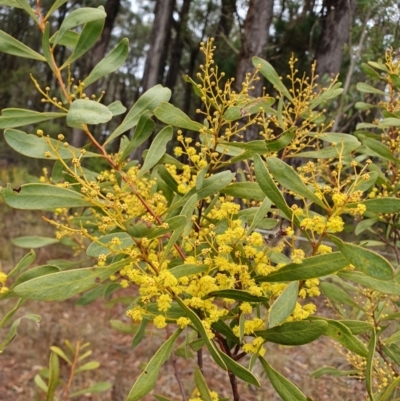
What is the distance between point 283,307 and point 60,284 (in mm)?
385

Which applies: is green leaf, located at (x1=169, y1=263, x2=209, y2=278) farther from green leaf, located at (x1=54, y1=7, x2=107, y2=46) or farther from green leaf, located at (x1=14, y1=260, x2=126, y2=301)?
green leaf, located at (x1=54, y1=7, x2=107, y2=46)

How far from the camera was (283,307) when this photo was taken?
0.72 meters

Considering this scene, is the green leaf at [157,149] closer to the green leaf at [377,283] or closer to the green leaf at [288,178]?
the green leaf at [288,178]

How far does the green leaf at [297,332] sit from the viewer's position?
722mm

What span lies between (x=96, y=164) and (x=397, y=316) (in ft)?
25.3

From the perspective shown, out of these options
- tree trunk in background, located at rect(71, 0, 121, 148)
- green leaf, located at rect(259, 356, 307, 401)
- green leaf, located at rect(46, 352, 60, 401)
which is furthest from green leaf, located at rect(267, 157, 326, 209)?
tree trunk in background, located at rect(71, 0, 121, 148)

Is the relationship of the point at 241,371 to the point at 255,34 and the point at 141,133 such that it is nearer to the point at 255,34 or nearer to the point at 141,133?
the point at 141,133

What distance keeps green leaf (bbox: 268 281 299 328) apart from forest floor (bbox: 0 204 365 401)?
194 centimetres

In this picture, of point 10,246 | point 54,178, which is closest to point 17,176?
point 10,246

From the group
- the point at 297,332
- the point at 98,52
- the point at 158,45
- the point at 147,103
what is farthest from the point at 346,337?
the point at 98,52

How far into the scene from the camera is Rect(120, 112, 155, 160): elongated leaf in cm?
90

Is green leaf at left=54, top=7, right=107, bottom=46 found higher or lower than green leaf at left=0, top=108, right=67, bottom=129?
higher

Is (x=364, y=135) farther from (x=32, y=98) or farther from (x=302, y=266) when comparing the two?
(x=32, y=98)

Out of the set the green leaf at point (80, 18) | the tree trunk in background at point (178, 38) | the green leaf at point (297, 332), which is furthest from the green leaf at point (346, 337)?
the tree trunk in background at point (178, 38)
